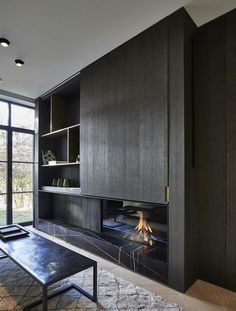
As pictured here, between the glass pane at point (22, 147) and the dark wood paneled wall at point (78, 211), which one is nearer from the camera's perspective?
the dark wood paneled wall at point (78, 211)

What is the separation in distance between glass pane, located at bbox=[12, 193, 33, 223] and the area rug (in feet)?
7.41

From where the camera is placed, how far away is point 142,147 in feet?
8.05

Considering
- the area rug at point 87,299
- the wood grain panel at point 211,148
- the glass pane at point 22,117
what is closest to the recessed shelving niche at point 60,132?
the glass pane at point 22,117

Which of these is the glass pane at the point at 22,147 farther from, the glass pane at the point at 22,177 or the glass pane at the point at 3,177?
the glass pane at the point at 3,177

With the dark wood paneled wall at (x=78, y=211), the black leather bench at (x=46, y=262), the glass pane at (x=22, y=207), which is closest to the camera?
the black leather bench at (x=46, y=262)

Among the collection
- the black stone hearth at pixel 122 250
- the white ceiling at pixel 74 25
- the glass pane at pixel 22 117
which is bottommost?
the black stone hearth at pixel 122 250

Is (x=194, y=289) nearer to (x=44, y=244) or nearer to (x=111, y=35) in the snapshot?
(x=44, y=244)

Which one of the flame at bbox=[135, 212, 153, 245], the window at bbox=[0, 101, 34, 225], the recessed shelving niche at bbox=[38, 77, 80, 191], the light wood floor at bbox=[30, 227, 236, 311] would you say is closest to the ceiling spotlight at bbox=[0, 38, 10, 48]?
the recessed shelving niche at bbox=[38, 77, 80, 191]

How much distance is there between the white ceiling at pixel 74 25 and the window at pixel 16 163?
1.42m

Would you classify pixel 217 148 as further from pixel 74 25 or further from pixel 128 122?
pixel 74 25

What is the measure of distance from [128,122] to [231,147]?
3.80 feet

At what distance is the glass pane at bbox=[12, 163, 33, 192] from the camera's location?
177 inches

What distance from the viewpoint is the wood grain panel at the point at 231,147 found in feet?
6.98

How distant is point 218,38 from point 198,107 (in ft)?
2.42
